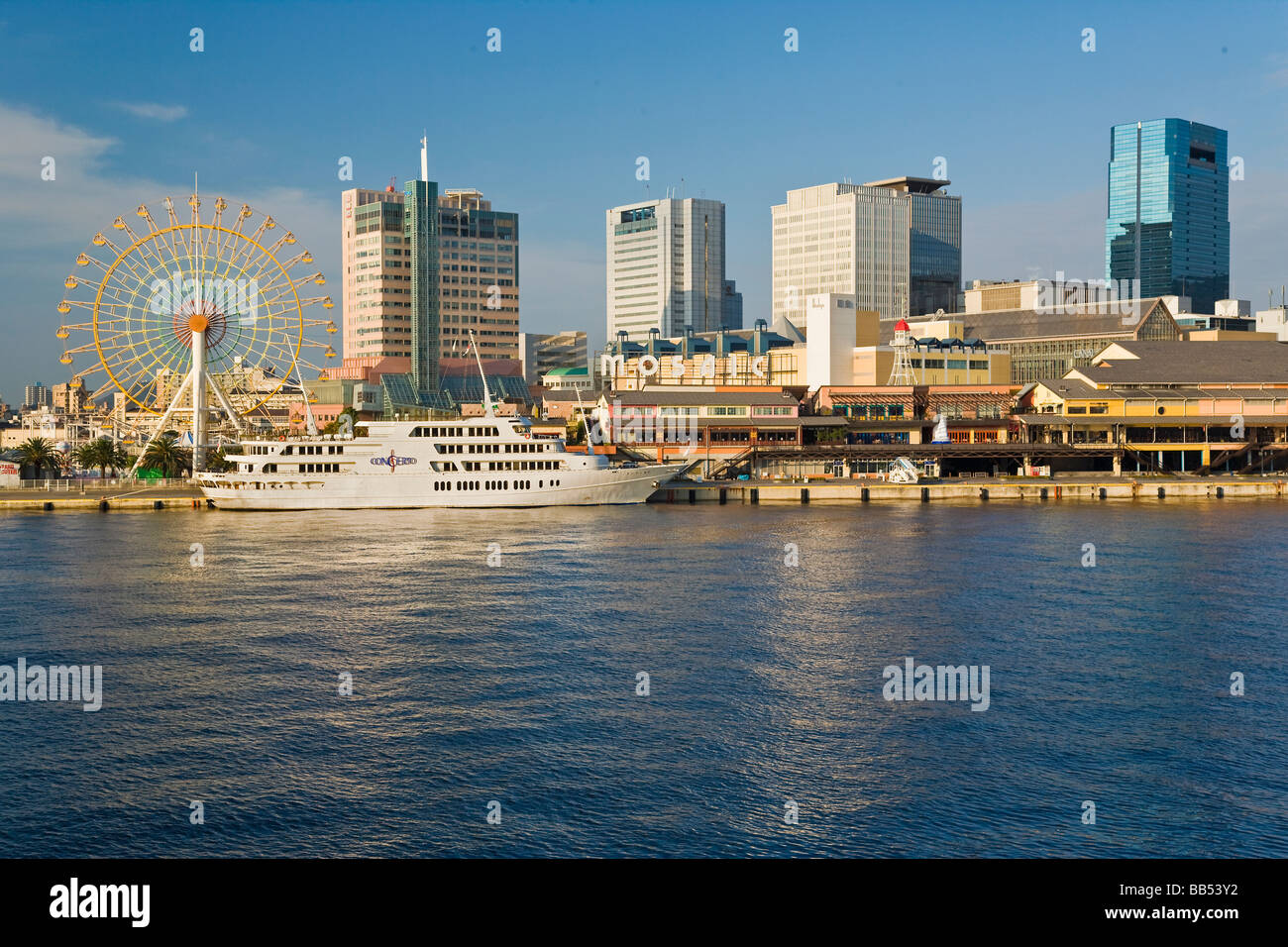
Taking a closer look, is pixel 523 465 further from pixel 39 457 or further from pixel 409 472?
pixel 39 457

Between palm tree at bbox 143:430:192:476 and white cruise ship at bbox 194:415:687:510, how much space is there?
60.4 feet

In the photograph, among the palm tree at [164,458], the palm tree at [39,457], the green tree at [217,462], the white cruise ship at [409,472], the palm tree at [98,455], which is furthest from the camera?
the palm tree at [164,458]

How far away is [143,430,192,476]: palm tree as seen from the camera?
110812mm

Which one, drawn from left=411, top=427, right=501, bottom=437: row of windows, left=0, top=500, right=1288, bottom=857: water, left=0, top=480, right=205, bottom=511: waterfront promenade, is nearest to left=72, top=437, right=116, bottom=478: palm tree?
left=0, top=480, right=205, bottom=511: waterfront promenade

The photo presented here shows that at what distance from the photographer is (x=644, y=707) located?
32875mm

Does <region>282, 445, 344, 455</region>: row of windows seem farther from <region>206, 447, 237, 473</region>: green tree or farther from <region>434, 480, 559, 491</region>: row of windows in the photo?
<region>206, 447, 237, 473</region>: green tree

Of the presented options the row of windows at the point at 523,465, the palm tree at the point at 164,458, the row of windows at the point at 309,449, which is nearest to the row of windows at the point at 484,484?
the row of windows at the point at 523,465

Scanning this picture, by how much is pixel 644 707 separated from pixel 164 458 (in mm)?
90871

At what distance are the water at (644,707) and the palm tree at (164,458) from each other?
160 ft

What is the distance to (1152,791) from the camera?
26.4m

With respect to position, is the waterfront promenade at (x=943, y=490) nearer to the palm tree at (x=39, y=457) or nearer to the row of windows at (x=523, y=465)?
the palm tree at (x=39, y=457)

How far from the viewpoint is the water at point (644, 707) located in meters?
24.5
